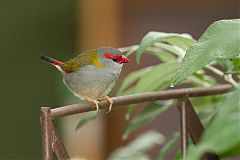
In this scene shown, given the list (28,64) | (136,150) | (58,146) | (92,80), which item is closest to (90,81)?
(92,80)

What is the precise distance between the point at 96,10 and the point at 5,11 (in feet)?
1.33

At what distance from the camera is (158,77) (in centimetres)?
68

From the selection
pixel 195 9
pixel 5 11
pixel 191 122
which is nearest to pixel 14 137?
pixel 5 11

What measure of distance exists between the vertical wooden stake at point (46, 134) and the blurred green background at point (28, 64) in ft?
7.23

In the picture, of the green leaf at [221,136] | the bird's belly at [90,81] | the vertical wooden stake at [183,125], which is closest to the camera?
the green leaf at [221,136]

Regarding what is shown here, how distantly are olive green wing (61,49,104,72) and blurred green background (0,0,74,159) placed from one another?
1.81 m

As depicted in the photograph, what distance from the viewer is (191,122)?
55cm

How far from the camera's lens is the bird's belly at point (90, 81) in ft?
2.69

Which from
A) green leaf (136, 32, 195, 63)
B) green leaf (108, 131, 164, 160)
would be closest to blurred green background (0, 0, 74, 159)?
green leaf (108, 131, 164, 160)

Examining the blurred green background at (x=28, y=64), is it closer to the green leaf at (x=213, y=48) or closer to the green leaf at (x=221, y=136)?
the green leaf at (x=213, y=48)

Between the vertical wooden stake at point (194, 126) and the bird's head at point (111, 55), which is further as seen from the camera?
the bird's head at point (111, 55)

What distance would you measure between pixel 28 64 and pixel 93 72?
1959mm

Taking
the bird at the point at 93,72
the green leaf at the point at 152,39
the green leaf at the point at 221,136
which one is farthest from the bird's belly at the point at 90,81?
the green leaf at the point at 221,136

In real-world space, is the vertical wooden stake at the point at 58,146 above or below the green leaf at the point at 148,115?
above
